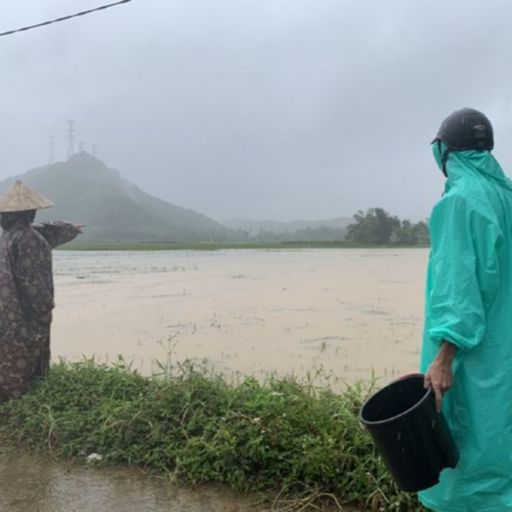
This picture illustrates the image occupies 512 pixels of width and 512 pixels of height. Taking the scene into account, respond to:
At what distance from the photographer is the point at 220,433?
254 centimetres

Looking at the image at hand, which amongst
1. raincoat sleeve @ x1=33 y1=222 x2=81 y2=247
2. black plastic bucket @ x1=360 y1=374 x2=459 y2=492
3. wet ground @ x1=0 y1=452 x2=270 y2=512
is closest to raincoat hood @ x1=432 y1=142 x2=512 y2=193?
black plastic bucket @ x1=360 y1=374 x2=459 y2=492

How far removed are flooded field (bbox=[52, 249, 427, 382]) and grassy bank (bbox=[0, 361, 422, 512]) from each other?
976 millimetres

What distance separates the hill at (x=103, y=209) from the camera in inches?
2822

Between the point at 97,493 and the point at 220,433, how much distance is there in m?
0.57

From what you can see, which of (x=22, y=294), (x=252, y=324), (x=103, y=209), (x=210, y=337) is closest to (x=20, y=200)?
(x=22, y=294)

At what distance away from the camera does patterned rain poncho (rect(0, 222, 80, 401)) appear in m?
3.22

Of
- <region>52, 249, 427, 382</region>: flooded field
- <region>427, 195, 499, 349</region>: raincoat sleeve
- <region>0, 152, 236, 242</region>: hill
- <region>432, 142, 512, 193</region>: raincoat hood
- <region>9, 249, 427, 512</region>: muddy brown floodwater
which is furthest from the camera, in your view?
<region>0, 152, 236, 242</region>: hill

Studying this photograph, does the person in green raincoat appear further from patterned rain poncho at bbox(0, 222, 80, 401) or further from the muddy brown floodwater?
patterned rain poncho at bbox(0, 222, 80, 401)

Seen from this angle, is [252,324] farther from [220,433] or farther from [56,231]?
[220,433]

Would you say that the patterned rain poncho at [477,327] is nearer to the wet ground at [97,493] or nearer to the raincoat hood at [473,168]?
the raincoat hood at [473,168]

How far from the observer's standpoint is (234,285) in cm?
1177

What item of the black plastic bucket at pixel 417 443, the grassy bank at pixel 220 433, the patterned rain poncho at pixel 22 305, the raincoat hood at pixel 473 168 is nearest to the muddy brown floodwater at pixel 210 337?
the grassy bank at pixel 220 433

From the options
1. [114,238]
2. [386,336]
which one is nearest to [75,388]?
[386,336]

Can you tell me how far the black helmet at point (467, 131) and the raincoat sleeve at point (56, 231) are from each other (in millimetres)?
2694
